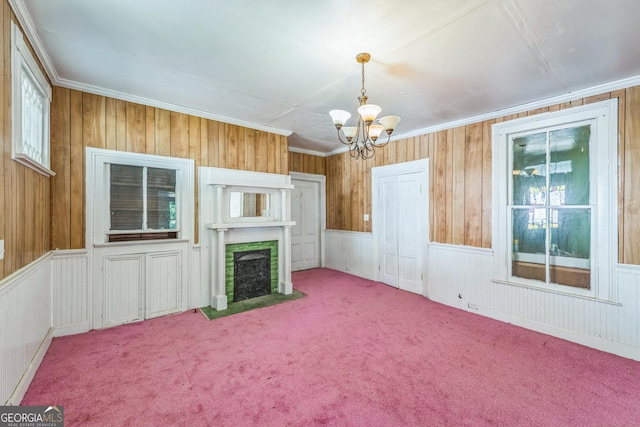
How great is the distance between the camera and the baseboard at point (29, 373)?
1.76 m

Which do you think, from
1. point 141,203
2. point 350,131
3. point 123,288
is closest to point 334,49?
point 350,131

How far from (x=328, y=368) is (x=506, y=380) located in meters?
1.43

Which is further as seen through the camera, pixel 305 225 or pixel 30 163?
pixel 305 225

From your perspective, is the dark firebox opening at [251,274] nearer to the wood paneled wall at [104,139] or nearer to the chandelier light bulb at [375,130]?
the wood paneled wall at [104,139]

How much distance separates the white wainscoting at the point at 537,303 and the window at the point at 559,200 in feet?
0.35

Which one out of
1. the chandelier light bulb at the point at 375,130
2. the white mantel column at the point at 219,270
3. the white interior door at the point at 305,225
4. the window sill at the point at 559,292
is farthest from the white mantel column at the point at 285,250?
the window sill at the point at 559,292

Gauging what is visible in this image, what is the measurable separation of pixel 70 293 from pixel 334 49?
3.55 metres

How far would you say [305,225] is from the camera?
584cm

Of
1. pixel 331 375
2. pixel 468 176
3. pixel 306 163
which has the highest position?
pixel 306 163

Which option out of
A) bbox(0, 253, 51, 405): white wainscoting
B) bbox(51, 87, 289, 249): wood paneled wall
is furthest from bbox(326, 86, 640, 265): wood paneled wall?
bbox(0, 253, 51, 405): white wainscoting

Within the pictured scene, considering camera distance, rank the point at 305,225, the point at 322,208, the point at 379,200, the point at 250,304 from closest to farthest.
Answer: the point at 250,304 < the point at 379,200 < the point at 305,225 < the point at 322,208

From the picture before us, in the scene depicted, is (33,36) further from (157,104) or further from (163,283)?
(163,283)

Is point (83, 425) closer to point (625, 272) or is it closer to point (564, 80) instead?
point (625, 272)

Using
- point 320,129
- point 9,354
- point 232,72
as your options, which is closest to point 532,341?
point 320,129
